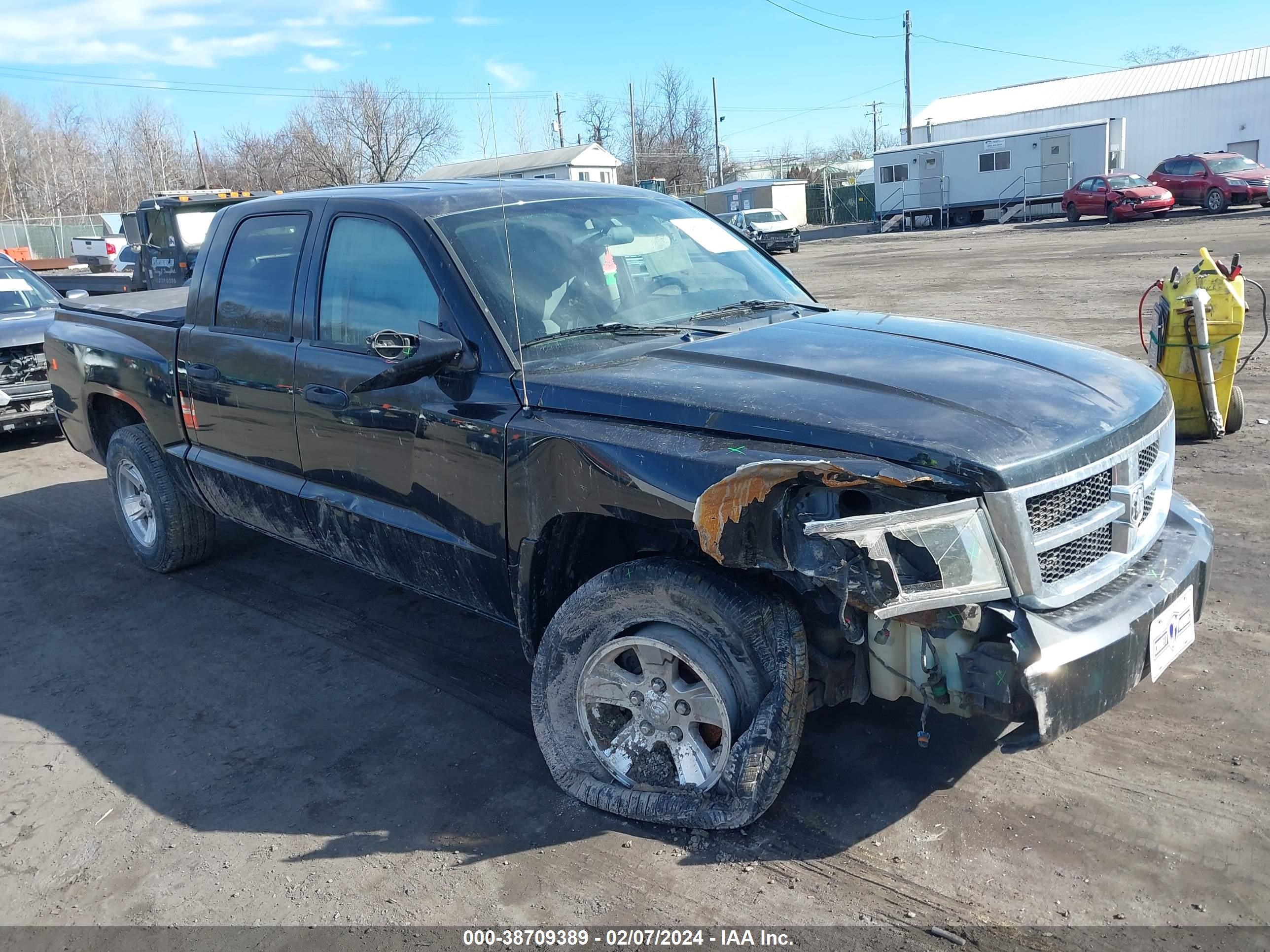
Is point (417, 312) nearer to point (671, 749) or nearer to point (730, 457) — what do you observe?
point (730, 457)

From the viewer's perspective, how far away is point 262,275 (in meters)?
4.56

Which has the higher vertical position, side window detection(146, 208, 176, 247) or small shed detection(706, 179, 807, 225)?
small shed detection(706, 179, 807, 225)

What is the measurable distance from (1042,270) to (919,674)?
17.7 m

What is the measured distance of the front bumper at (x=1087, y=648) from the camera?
259 centimetres

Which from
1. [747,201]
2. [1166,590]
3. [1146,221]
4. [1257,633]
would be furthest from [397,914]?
[747,201]

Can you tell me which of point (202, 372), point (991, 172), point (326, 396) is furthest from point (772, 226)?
point (326, 396)

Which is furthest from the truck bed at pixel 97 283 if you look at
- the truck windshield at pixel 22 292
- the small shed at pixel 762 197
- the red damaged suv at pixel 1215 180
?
the small shed at pixel 762 197

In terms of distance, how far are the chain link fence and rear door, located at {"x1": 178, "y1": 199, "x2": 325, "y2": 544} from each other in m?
48.8

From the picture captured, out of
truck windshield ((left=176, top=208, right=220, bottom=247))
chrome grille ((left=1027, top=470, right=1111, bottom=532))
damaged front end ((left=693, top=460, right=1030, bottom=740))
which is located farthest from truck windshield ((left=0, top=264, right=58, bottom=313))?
chrome grille ((left=1027, top=470, right=1111, bottom=532))

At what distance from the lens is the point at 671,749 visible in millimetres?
3166

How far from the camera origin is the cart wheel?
6945mm

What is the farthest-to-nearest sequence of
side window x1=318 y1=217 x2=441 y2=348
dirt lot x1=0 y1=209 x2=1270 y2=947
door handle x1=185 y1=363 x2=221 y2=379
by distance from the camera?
door handle x1=185 y1=363 x2=221 y2=379 → side window x1=318 y1=217 x2=441 y2=348 → dirt lot x1=0 y1=209 x2=1270 y2=947

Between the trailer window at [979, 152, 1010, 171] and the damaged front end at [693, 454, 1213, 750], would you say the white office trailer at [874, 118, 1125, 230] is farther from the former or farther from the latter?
the damaged front end at [693, 454, 1213, 750]

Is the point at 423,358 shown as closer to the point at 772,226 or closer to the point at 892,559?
the point at 892,559
